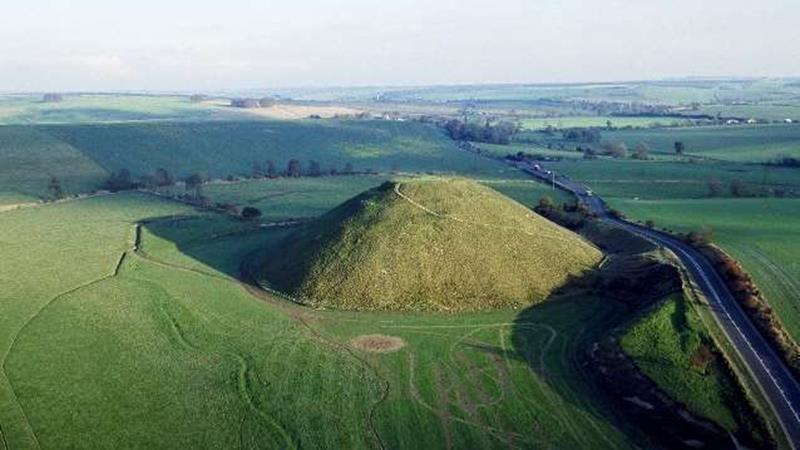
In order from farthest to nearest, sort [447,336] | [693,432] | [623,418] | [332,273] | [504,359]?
[332,273]
[447,336]
[504,359]
[623,418]
[693,432]

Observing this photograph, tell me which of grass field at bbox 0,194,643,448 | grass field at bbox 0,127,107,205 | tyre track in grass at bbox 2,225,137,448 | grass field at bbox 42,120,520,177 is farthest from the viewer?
grass field at bbox 42,120,520,177

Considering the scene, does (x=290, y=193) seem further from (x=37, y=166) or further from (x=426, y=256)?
(x=426, y=256)

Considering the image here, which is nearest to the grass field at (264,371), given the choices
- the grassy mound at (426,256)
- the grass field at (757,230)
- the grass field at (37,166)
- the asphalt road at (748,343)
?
the grassy mound at (426,256)

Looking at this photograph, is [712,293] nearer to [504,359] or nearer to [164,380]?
[504,359]

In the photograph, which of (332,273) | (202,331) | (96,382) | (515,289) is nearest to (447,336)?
(515,289)

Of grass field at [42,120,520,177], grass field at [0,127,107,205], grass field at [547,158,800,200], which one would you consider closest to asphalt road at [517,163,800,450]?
grass field at [547,158,800,200]

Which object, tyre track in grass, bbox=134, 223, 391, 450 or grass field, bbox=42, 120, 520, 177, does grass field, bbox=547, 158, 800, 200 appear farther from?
tyre track in grass, bbox=134, 223, 391, 450

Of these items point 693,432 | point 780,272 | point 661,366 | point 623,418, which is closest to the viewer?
point 693,432
